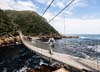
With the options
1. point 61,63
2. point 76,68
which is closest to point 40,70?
point 61,63

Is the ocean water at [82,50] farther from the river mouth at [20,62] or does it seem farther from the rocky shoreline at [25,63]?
the rocky shoreline at [25,63]

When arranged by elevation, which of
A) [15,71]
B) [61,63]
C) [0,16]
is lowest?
[15,71]

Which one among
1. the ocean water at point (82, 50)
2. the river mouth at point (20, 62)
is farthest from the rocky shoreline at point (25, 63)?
the ocean water at point (82, 50)

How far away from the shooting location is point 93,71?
1360cm

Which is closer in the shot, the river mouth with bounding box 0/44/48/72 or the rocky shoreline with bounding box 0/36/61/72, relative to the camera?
the rocky shoreline with bounding box 0/36/61/72

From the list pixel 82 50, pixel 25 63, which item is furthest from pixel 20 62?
pixel 82 50

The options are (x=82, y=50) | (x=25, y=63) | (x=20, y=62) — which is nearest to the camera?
(x=25, y=63)

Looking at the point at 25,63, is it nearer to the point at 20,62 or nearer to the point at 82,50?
the point at 20,62

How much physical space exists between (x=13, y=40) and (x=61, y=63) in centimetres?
7360

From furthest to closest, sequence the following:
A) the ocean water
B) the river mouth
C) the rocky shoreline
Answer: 1. the ocean water
2. the river mouth
3. the rocky shoreline

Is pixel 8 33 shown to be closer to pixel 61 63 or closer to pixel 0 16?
pixel 0 16

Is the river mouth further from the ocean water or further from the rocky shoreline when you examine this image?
the ocean water

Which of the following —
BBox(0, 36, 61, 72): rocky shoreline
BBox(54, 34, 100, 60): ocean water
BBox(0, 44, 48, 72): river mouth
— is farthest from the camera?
BBox(54, 34, 100, 60): ocean water

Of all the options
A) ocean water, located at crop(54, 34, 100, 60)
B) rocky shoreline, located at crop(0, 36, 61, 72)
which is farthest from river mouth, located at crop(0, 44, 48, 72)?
ocean water, located at crop(54, 34, 100, 60)
